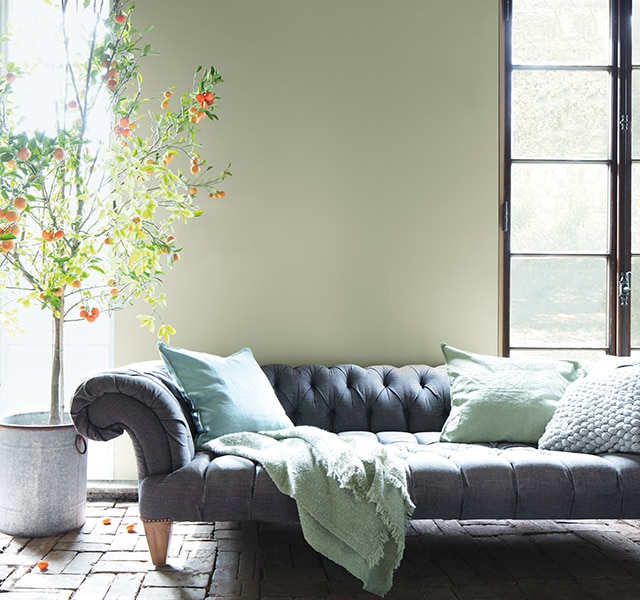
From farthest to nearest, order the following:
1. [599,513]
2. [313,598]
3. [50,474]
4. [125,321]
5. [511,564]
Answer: [125,321], [50,474], [511,564], [599,513], [313,598]

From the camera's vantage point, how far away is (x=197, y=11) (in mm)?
3602

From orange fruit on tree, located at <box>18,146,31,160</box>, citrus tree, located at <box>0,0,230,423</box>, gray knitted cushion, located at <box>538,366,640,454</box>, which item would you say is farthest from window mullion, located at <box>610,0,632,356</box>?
orange fruit on tree, located at <box>18,146,31,160</box>

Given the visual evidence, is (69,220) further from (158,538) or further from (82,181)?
(158,538)

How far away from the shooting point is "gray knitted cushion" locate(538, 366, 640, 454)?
8.70 ft

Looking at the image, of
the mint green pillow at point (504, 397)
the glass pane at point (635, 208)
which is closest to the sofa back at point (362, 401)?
the mint green pillow at point (504, 397)

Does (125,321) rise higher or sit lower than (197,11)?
lower

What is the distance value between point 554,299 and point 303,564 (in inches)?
79.4

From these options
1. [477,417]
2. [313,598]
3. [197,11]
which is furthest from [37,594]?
[197,11]

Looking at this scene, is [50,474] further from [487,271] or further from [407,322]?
[487,271]

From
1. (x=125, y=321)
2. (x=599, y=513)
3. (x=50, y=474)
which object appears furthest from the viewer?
(x=125, y=321)

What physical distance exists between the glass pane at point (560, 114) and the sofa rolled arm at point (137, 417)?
7.84ft

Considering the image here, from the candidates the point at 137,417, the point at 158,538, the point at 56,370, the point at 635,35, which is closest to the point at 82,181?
the point at 56,370

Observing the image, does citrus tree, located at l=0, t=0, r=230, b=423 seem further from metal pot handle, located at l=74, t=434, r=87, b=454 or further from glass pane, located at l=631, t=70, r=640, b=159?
glass pane, located at l=631, t=70, r=640, b=159

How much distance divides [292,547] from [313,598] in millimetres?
499
